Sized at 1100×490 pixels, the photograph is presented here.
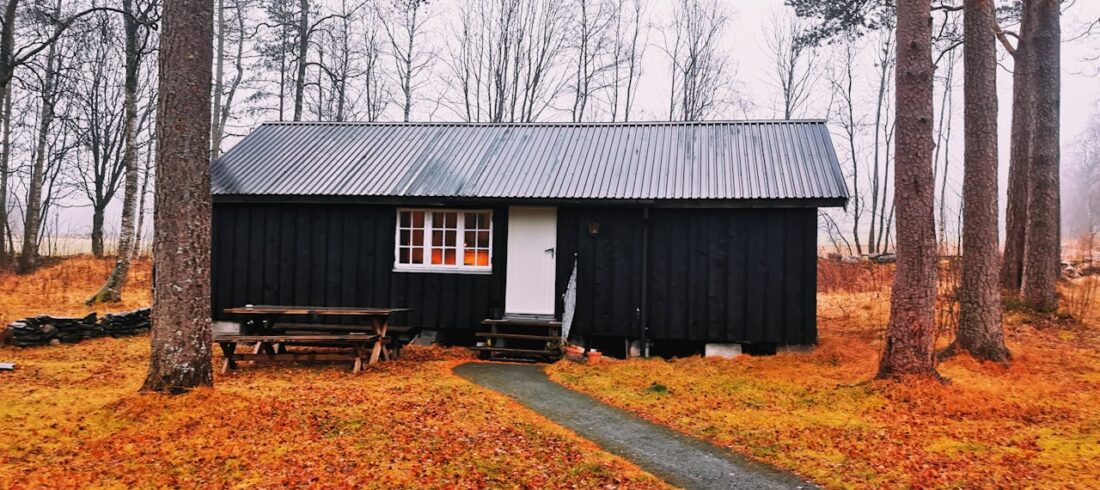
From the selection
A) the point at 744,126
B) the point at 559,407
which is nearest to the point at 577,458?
the point at 559,407

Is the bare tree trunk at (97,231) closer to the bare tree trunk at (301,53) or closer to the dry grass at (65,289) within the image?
the dry grass at (65,289)

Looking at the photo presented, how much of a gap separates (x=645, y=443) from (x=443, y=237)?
6351 mm

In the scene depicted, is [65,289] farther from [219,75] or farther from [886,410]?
[886,410]

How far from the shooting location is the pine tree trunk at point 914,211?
6.90 m

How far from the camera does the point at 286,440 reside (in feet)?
17.1

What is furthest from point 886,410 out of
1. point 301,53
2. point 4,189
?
point 4,189

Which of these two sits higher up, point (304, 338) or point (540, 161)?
point (540, 161)

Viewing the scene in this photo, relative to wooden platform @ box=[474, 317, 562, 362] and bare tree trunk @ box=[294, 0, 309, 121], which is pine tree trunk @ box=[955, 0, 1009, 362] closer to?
wooden platform @ box=[474, 317, 562, 362]

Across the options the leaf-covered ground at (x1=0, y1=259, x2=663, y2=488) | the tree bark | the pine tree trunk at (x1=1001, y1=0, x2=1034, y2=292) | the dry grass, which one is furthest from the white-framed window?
the pine tree trunk at (x1=1001, y1=0, x2=1034, y2=292)

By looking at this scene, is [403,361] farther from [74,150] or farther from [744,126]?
[74,150]

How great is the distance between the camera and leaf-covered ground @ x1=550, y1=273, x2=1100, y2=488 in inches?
189

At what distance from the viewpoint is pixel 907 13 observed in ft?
23.5

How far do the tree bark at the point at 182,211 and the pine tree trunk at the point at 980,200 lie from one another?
9.22 metres

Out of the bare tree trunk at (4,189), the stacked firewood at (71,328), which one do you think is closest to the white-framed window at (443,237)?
the stacked firewood at (71,328)
